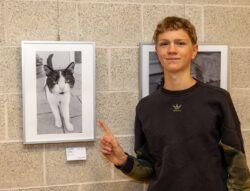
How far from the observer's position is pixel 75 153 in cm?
146

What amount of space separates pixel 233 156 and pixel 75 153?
→ 743 mm

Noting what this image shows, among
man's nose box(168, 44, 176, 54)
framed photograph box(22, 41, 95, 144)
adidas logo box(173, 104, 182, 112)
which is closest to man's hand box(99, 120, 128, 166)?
framed photograph box(22, 41, 95, 144)

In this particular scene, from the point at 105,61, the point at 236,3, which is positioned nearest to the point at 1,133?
the point at 105,61

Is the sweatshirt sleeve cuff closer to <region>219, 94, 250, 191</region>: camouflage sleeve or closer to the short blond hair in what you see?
<region>219, 94, 250, 191</region>: camouflage sleeve

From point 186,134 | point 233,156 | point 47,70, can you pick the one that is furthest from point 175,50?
point 47,70

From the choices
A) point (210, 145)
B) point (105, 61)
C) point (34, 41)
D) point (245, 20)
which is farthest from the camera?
point (245, 20)

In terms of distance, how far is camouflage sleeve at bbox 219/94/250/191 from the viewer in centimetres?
121

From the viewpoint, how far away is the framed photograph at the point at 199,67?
4.91ft

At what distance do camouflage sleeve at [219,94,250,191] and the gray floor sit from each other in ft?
2.23

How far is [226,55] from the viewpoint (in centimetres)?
155

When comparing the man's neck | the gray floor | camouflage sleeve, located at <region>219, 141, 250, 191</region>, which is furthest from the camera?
the gray floor

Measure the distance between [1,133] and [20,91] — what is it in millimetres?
221

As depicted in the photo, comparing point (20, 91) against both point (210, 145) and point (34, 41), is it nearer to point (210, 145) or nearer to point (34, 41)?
point (34, 41)

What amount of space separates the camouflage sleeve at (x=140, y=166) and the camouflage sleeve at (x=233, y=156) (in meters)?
0.36
